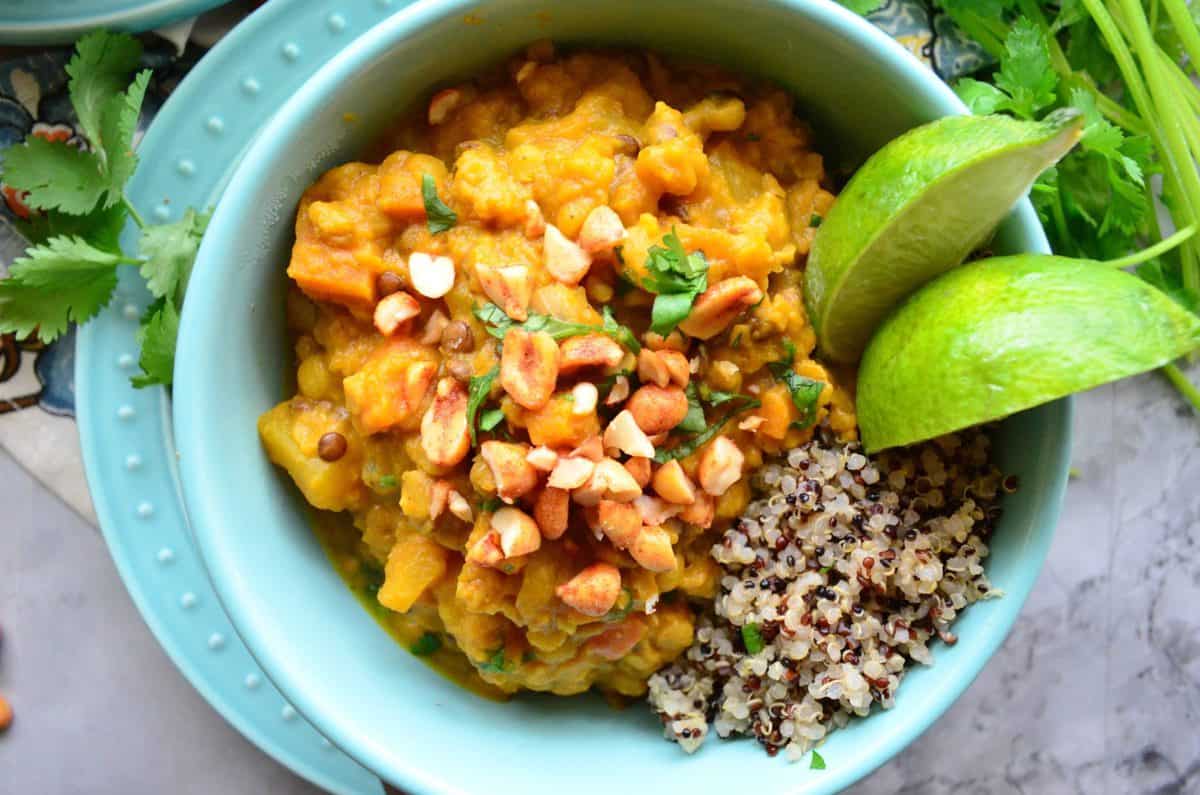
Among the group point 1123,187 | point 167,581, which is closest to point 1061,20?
point 1123,187

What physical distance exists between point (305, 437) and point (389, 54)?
0.74 m

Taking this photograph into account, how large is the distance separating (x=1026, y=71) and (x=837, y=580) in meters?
1.16

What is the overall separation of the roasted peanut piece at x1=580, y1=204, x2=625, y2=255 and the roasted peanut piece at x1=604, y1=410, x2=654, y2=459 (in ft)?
0.98

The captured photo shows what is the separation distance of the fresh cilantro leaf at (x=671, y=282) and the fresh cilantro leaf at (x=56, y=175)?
1.21 m

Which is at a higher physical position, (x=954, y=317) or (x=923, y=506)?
(x=954, y=317)

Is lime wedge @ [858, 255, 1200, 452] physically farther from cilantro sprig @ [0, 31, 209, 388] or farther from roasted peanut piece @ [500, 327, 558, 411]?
cilantro sprig @ [0, 31, 209, 388]

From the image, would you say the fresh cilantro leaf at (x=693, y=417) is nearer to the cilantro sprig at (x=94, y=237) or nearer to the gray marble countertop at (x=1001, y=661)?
the cilantro sprig at (x=94, y=237)

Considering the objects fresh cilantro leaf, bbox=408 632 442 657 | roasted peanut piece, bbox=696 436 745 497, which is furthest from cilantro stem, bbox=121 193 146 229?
roasted peanut piece, bbox=696 436 745 497

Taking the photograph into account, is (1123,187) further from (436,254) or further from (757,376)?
(436,254)

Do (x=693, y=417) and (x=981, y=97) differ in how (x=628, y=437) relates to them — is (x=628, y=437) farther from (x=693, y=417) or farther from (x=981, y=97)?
(x=981, y=97)

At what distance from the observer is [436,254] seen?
2.03 m

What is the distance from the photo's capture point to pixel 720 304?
6.39 feet

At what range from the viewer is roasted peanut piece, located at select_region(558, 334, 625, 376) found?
6.22 feet

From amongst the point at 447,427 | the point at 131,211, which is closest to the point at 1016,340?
the point at 447,427
